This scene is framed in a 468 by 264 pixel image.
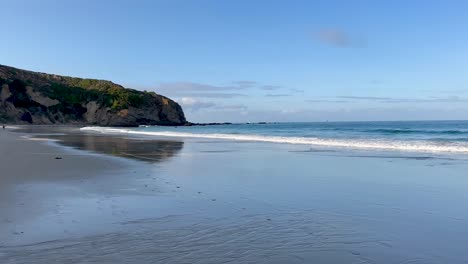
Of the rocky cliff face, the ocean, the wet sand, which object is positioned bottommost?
the wet sand

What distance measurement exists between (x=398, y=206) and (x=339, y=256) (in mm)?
2987

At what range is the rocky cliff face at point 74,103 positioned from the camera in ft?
314

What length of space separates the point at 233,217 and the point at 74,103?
10666cm

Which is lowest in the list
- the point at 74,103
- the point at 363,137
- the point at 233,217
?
the point at 233,217

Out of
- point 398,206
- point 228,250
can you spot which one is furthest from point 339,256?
point 398,206

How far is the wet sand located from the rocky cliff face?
94140mm

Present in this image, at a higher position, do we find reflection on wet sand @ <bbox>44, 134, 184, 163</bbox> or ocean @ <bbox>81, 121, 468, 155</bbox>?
ocean @ <bbox>81, 121, 468, 155</bbox>

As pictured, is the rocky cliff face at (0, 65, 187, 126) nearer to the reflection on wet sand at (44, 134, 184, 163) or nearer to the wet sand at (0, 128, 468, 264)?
the reflection on wet sand at (44, 134, 184, 163)

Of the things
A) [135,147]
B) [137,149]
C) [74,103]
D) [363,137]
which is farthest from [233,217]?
[74,103]

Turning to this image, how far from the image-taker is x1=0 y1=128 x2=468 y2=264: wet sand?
4449mm

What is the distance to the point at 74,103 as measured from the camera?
105500mm

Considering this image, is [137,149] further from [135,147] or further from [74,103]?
[74,103]

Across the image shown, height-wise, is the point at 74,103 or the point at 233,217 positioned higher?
the point at 74,103

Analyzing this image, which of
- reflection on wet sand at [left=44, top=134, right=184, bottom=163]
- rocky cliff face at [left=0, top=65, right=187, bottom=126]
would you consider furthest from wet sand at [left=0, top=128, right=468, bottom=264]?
rocky cliff face at [left=0, top=65, right=187, bottom=126]
